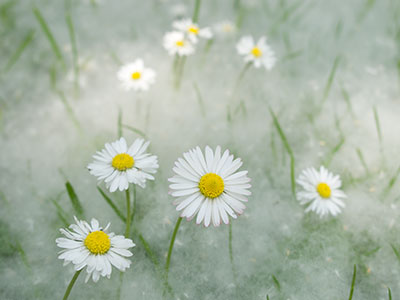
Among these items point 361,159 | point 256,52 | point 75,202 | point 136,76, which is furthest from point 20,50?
point 361,159

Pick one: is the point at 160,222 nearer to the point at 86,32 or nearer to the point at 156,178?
the point at 156,178

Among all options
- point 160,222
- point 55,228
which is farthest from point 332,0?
point 55,228

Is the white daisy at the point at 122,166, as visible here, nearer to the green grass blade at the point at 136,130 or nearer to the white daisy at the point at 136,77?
the green grass blade at the point at 136,130

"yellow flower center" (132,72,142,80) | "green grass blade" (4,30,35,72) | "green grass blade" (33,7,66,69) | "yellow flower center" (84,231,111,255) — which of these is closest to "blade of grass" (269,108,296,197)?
"yellow flower center" (132,72,142,80)

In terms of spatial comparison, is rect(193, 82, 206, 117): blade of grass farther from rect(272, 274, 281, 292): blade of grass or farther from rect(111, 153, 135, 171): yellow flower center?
rect(272, 274, 281, 292): blade of grass

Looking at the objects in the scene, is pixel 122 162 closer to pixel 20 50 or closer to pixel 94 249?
pixel 94 249

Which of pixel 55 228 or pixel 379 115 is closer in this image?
pixel 55 228

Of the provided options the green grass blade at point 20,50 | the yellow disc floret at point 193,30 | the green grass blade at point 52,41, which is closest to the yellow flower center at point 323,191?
the yellow disc floret at point 193,30
